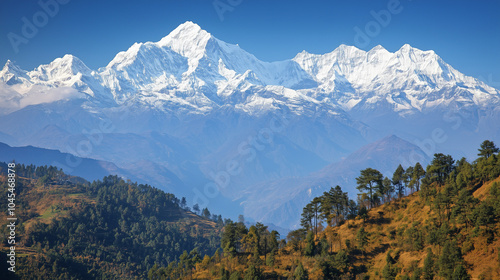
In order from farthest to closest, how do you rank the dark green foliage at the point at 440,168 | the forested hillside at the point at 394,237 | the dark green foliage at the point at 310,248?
the dark green foliage at the point at 440,168
the dark green foliage at the point at 310,248
the forested hillside at the point at 394,237

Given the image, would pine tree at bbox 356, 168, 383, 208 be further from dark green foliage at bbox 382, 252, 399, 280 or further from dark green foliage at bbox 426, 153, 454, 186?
dark green foliage at bbox 382, 252, 399, 280

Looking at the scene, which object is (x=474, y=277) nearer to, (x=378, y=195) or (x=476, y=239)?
(x=476, y=239)

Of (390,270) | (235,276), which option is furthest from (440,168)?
(235,276)

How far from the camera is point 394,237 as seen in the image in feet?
381

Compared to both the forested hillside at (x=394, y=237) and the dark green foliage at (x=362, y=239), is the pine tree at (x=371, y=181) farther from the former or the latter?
the dark green foliage at (x=362, y=239)

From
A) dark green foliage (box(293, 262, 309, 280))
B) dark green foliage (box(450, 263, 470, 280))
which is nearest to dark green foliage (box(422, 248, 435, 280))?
dark green foliage (box(450, 263, 470, 280))

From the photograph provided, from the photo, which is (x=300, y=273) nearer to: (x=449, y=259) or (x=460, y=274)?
(x=449, y=259)

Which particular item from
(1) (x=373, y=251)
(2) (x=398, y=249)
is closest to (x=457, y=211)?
(2) (x=398, y=249)

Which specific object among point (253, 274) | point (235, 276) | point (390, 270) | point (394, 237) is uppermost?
point (394, 237)

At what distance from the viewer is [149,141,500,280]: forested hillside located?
94.4 meters

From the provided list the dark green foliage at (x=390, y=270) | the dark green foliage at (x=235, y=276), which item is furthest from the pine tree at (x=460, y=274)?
the dark green foliage at (x=235, y=276)

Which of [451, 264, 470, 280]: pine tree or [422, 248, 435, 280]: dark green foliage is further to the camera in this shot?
[422, 248, 435, 280]: dark green foliage

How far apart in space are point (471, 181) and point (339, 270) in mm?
45295

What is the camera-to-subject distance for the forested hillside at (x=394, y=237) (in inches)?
3718
